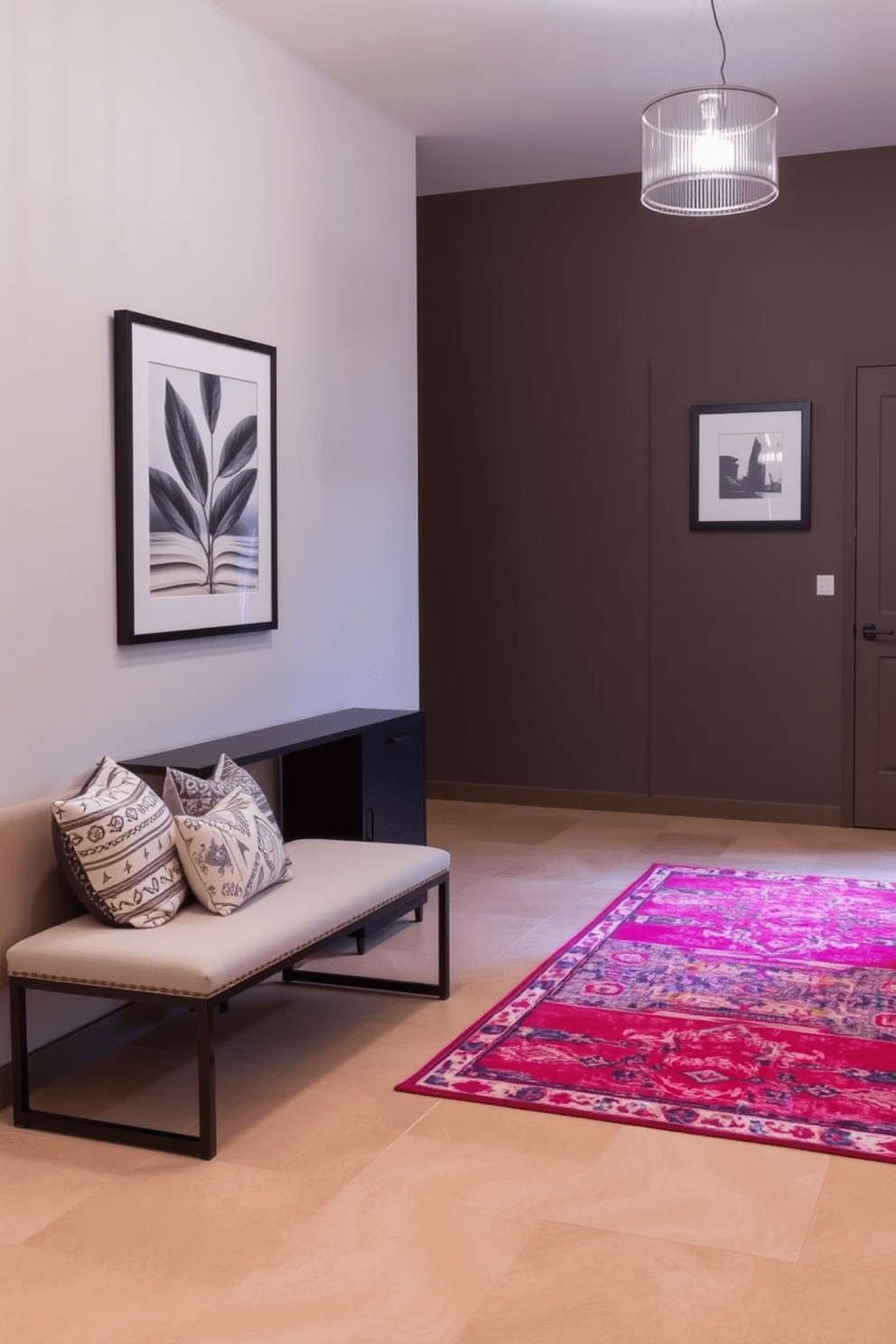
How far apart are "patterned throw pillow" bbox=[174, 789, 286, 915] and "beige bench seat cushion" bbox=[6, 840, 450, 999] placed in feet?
0.15

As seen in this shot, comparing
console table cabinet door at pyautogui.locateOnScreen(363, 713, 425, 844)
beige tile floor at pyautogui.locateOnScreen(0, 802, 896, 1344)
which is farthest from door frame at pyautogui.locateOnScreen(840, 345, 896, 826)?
beige tile floor at pyautogui.locateOnScreen(0, 802, 896, 1344)

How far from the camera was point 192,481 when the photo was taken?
4309mm

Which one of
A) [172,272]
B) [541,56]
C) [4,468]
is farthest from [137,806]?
[541,56]

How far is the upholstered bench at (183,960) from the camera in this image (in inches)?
122

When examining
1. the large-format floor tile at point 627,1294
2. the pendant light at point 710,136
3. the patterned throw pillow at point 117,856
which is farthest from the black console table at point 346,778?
the large-format floor tile at point 627,1294

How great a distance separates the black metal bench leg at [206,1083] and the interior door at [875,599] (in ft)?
14.3

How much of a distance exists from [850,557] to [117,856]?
172 inches

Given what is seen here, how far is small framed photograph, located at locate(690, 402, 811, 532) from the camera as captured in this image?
6.66 metres

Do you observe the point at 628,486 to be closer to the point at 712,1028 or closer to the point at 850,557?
the point at 850,557

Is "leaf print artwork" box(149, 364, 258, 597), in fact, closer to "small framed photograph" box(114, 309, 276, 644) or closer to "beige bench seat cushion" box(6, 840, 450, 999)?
"small framed photograph" box(114, 309, 276, 644)

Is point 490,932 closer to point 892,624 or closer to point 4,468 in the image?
point 4,468

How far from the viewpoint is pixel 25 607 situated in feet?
11.9

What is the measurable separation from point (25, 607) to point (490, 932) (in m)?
2.11

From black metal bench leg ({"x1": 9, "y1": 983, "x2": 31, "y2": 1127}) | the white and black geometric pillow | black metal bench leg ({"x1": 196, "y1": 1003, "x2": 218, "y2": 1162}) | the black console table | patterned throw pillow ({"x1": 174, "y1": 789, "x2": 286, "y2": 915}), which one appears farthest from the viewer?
the black console table
